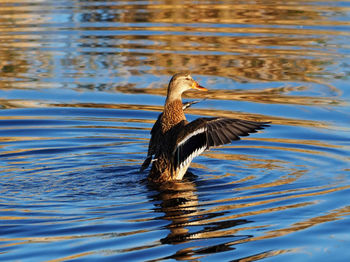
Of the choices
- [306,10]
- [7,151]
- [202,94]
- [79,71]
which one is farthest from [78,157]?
[306,10]

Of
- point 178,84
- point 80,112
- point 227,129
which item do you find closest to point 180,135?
point 227,129

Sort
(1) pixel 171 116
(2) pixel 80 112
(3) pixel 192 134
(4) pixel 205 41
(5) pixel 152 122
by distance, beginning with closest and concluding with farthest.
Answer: (3) pixel 192 134 → (1) pixel 171 116 → (5) pixel 152 122 → (2) pixel 80 112 → (4) pixel 205 41

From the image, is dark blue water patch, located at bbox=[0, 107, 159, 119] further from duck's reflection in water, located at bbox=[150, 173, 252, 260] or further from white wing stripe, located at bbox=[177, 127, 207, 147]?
duck's reflection in water, located at bbox=[150, 173, 252, 260]

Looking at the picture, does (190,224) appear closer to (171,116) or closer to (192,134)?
(192,134)

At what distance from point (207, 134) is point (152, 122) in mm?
2973

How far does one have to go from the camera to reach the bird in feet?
26.0

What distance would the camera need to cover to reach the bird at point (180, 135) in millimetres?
7922

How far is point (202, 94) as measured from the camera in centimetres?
1243

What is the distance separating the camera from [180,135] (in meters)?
8.35

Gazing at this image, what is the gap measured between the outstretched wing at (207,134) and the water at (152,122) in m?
0.38

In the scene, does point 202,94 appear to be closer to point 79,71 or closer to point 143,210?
point 79,71

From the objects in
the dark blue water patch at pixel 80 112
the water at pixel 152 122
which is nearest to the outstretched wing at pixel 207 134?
the water at pixel 152 122

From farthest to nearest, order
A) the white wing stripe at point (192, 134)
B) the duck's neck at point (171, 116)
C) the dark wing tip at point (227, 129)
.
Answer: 1. the duck's neck at point (171, 116)
2. the white wing stripe at point (192, 134)
3. the dark wing tip at point (227, 129)

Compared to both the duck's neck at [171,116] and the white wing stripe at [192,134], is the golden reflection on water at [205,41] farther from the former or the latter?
the white wing stripe at [192,134]
